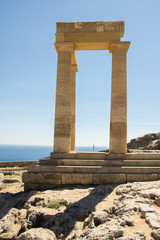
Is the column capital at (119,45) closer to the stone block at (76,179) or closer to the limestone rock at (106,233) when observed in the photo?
the stone block at (76,179)

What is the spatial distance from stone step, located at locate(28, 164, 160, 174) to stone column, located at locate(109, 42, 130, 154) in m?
2.51

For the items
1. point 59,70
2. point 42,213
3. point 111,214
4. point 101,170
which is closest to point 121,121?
point 101,170

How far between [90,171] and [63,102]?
755 centimetres

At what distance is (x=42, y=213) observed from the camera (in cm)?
934

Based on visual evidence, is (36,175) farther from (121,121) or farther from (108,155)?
(121,121)

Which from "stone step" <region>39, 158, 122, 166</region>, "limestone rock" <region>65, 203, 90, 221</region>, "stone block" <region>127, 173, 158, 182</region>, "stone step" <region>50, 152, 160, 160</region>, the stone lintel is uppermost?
the stone lintel

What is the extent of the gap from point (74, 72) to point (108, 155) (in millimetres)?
12920

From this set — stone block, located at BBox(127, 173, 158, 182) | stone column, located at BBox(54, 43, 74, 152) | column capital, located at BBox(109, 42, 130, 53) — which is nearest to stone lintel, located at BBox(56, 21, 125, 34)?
column capital, located at BBox(109, 42, 130, 53)

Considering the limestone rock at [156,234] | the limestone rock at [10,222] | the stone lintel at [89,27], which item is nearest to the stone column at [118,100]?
the stone lintel at [89,27]

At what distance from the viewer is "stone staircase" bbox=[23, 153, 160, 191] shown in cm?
1452

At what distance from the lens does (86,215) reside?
963 centimetres

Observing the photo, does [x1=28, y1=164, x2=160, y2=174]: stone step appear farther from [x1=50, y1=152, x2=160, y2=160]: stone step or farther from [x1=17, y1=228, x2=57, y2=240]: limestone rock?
[x1=17, y1=228, x2=57, y2=240]: limestone rock

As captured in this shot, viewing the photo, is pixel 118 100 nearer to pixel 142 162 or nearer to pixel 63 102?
pixel 63 102

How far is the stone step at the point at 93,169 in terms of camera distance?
48.8ft
